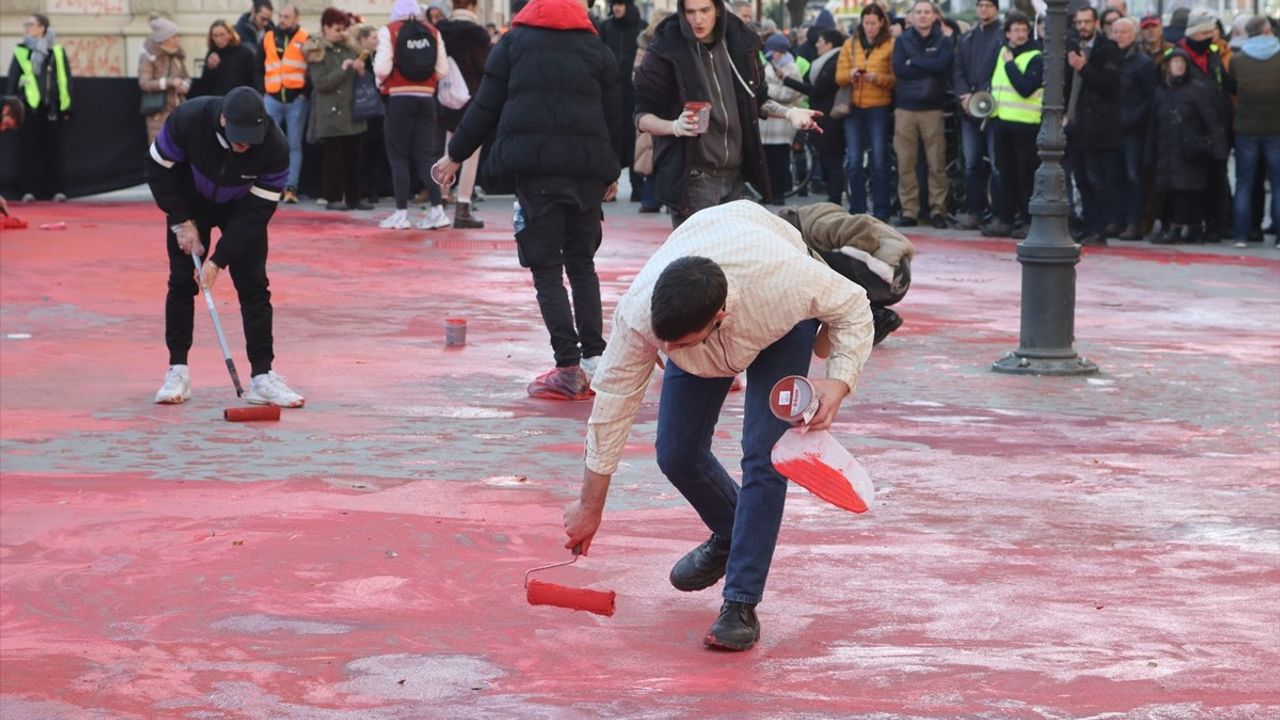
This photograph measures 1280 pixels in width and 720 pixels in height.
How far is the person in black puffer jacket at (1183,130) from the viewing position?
17.7 meters

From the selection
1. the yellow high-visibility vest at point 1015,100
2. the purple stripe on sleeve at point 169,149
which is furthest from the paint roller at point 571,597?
the yellow high-visibility vest at point 1015,100

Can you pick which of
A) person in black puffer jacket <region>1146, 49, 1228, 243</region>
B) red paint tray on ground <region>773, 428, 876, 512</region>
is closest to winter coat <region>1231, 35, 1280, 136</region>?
person in black puffer jacket <region>1146, 49, 1228, 243</region>

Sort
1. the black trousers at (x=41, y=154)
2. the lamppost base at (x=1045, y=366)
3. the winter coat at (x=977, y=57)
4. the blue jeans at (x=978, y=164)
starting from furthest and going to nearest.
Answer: the black trousers at (x=41, y=154) < the blue jeans at (x=978, y=164) < the winter coat at (x=977, y=57) < the lamppost base at (x=1045, y=366)

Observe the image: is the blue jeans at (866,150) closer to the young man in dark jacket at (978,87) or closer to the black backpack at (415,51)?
the young man in dark jacket at (978,87)

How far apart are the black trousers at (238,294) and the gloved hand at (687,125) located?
2003 mm

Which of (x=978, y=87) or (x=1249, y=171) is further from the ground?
(x=978, y=87)

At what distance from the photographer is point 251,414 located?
9.59 m

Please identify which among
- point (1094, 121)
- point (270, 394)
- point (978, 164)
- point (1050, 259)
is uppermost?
point (1094, 121)

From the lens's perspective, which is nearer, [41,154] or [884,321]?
[884,321]

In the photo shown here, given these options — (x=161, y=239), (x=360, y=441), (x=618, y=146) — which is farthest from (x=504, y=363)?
(x=161, y=239)

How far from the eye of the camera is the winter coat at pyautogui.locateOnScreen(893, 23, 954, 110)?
1927 centimetres

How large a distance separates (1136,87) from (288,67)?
926 centimetres

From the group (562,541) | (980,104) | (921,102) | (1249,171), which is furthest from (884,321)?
(921,102)

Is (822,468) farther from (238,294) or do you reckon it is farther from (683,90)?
(238,294)
